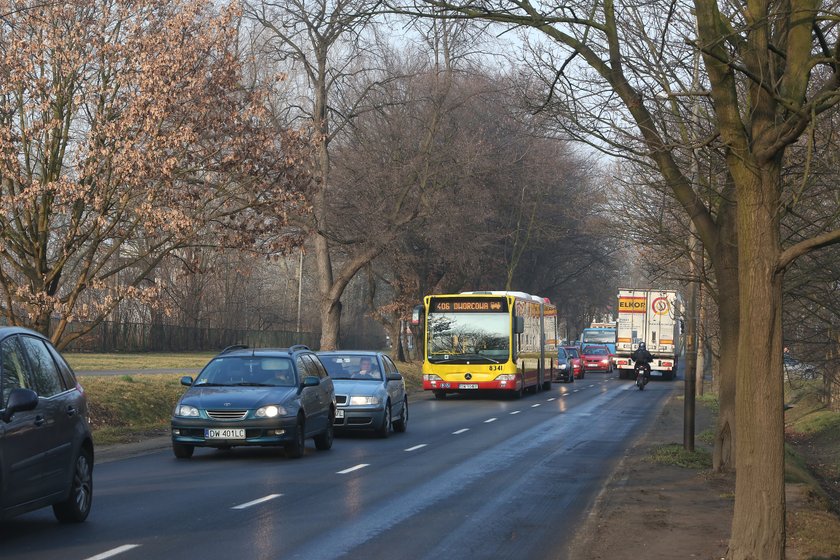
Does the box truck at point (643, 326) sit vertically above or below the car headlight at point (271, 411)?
above

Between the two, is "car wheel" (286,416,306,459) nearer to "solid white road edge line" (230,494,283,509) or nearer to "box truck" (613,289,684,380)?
"solid white road edge line" (230,494,283,509)

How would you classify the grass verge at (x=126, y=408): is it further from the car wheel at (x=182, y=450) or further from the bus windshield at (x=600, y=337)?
the bus windshield at (x=600, y=337)

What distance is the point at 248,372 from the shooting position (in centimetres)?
1856

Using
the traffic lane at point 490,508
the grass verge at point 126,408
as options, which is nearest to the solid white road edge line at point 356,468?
the traffic lane at point 490,508

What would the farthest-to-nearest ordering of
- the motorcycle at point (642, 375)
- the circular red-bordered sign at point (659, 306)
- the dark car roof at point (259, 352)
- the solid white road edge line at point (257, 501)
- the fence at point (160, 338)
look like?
the fence at point (160, 338), the circular red-bordered sign at point (659, 306), the motorcycle at point (642, 375), the dark car roof at point (259, 352), the solid white road edge line at point (257, 501)

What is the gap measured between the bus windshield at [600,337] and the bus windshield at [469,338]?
161 feet

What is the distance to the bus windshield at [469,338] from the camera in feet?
124

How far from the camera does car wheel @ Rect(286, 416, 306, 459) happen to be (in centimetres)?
1748

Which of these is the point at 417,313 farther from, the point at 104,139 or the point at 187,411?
the point at 187,411

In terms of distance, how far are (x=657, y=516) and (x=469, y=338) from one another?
2590 centimetres

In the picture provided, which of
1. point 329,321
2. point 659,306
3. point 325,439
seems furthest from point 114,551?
point 659,306

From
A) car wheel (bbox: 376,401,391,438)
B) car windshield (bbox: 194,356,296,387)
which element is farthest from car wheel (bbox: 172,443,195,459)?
car wheel (bbox: 376,401,391,438)

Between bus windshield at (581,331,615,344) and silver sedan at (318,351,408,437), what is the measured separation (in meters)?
63.4

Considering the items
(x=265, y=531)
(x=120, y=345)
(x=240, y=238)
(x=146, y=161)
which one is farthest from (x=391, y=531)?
(x=120, y=345)
